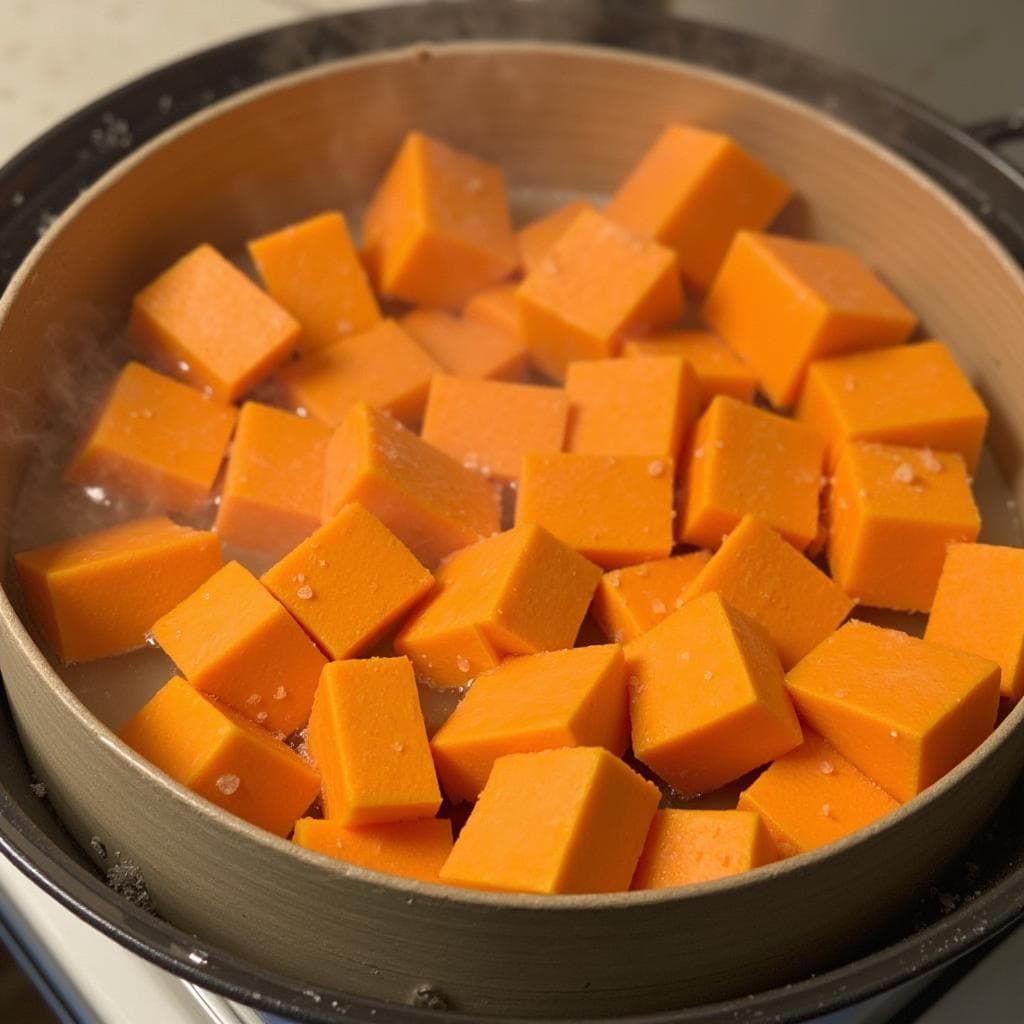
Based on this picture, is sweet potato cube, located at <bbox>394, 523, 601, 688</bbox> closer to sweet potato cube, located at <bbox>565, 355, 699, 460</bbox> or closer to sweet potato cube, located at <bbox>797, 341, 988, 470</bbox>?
sweet potato cube, located at <bbox>565, 355, 699, 460</bbox>

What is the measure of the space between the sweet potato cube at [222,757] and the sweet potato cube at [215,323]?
340mm

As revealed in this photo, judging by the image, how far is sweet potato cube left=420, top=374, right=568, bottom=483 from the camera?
3.69 ft

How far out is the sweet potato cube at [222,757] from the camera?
0.86 m

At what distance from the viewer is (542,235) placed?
4.29 ft

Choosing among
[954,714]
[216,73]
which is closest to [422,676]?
[954,714]

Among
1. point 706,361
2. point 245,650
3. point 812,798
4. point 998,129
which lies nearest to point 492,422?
point 706,361

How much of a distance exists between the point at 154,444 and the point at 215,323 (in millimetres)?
Result: 139

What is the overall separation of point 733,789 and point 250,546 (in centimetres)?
45

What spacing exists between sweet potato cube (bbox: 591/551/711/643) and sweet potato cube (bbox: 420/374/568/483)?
151 mm

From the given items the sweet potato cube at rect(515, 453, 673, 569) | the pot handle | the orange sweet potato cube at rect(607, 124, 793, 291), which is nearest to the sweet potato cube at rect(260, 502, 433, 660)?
the sweet potato cube at rect(515, 453, 673, 569)

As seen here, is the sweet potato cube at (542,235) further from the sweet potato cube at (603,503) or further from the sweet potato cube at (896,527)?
the sweet potato cube at (896,527)

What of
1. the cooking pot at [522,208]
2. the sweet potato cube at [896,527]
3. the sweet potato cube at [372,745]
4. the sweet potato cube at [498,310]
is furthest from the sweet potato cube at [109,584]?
the sweet potato cube at [896,527]

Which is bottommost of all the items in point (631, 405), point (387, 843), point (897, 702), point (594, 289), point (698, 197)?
point (387, 843)

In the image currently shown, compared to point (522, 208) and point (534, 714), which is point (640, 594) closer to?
point (534, 714)
